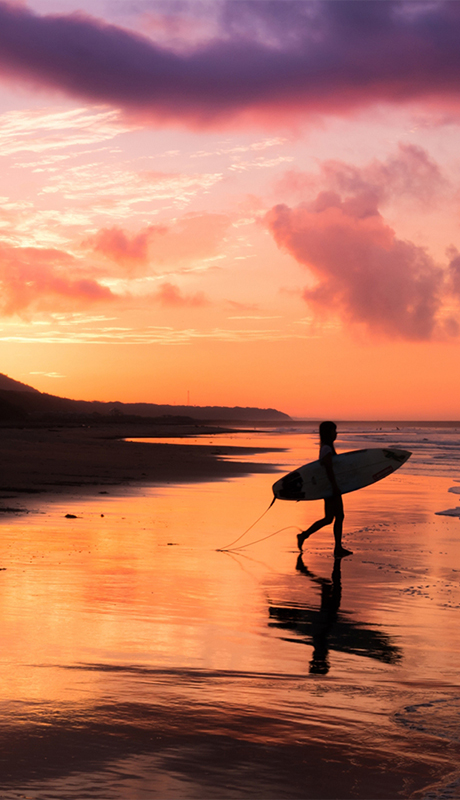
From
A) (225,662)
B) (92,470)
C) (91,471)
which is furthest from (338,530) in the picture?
(92,470)

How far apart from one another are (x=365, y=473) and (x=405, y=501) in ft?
17.2

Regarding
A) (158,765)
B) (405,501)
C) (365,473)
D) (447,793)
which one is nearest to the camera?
(447,793)

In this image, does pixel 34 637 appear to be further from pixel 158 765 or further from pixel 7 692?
pixel 158 765

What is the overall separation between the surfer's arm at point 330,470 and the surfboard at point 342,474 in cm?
168

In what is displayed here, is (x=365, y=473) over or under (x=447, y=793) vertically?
over

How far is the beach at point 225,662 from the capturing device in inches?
170

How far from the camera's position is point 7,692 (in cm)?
546

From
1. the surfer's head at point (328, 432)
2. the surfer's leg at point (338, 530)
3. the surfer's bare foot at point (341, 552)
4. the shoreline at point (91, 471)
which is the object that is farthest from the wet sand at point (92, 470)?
the surfer's bare foot at point (341, 552)

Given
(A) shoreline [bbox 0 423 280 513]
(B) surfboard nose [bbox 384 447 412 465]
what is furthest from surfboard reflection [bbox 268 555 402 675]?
(A) shoreline [bbox 0 423 280 513]

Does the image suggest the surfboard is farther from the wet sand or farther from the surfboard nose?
the wet sand

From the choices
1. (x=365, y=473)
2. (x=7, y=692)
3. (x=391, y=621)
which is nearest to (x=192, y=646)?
(x=7, y=692)

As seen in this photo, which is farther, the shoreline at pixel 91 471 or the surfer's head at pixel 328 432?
the shoreline at pixel 91 471

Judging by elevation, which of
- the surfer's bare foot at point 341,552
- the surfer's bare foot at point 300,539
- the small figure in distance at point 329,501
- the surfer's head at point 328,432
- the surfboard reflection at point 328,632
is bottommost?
the surfboard reflection at point 328,632

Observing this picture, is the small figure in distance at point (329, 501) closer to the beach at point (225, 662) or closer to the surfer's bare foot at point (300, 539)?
the surfer's bare foot at point (300, 539)
